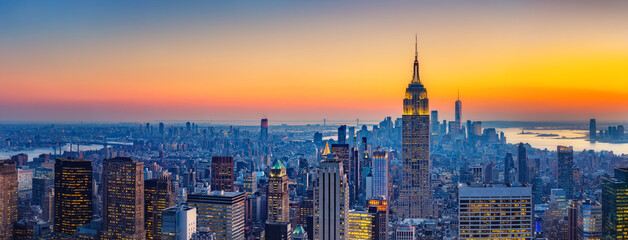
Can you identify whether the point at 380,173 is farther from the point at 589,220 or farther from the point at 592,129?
the point at 592,129

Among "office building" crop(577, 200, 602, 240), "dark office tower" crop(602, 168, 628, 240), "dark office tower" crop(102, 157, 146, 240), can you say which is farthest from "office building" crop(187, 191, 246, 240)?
"dark office tower" crop(602, 168, 628, 240)

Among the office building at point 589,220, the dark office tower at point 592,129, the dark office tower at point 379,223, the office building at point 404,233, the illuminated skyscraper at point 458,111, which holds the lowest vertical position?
the office building at point 404,233

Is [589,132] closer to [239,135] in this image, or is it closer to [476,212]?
[476,212]

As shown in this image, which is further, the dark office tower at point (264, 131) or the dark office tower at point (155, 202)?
the dark office tower at point (264, 131)

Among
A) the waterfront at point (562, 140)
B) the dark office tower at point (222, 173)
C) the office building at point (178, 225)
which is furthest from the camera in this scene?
the dark office tower at point (222, 173)

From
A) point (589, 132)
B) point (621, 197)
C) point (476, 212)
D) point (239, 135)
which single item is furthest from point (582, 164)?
point (239, 135)

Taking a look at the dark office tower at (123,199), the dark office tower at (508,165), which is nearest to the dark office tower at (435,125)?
the dark office tower at (508,165)

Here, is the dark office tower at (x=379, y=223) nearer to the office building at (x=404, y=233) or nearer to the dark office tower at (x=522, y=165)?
the office building at (x=404, y=233)
